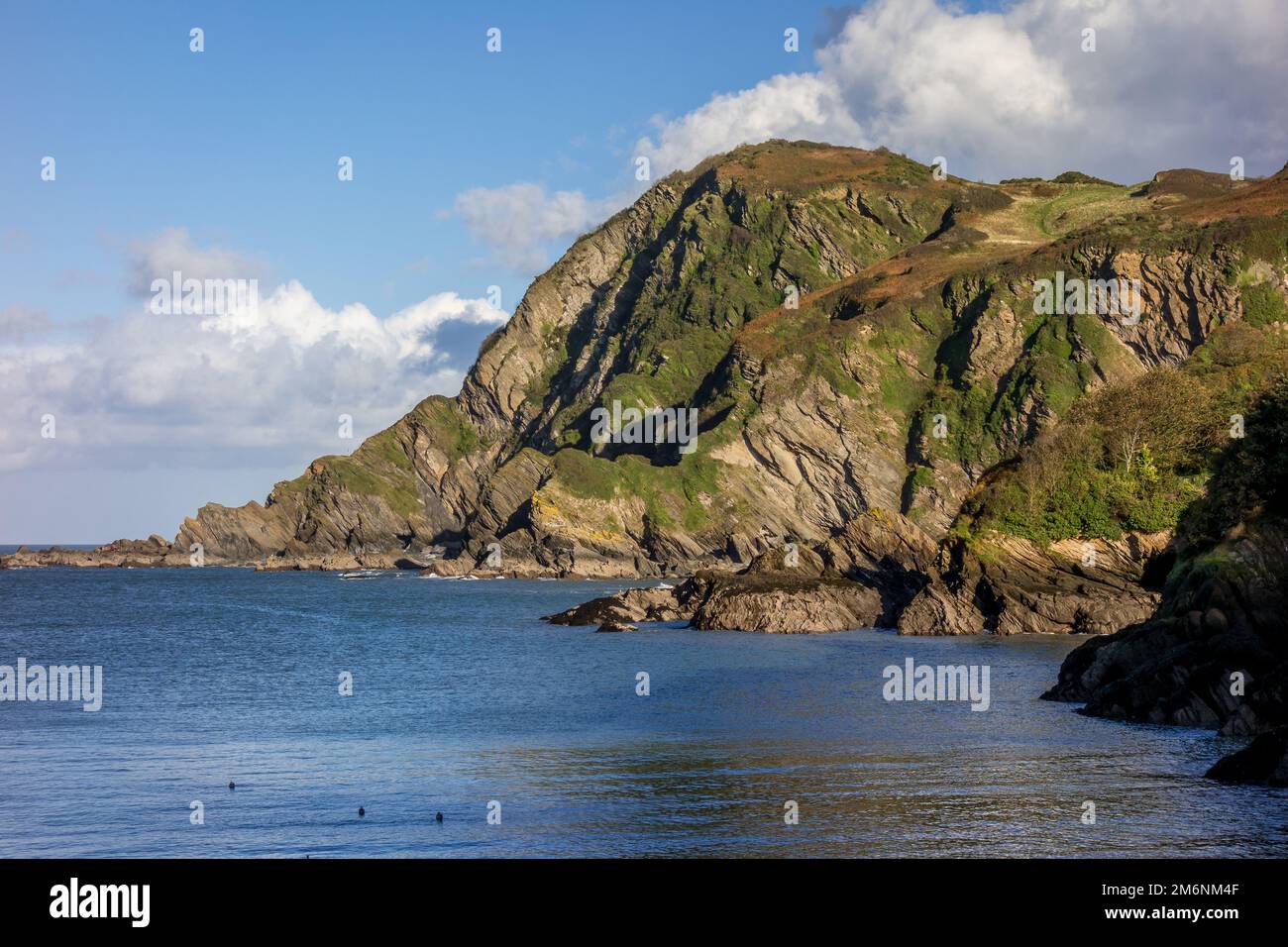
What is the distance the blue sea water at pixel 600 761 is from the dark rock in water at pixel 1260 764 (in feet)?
1.88

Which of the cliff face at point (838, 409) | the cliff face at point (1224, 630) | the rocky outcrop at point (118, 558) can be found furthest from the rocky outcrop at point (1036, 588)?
the rocky outcrop at point (118, 558)

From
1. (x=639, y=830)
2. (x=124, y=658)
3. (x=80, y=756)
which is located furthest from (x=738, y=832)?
(x=124, y=658)

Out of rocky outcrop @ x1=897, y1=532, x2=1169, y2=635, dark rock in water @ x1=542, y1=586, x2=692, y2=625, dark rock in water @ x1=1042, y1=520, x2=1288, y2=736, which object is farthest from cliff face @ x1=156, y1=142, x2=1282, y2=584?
dark rock in water @ x1=1042, y1=520, x2=1288, y2=736

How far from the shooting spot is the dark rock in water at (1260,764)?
25.3 meters

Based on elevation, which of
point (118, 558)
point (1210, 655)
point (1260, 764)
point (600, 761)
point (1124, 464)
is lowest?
point (600, 761)

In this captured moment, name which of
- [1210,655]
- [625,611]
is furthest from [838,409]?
[1210,655]

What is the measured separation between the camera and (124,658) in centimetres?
6081

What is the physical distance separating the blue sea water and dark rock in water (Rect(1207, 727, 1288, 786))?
0.57m

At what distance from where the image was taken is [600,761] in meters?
31.5

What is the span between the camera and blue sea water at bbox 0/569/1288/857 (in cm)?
2223

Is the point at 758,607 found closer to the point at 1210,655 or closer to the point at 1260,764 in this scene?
the point at 1210,655

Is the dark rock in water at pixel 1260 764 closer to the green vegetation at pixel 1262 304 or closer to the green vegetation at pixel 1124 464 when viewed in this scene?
→ the green vegetation at pixel 1124 464

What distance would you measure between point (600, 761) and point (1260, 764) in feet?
48.6

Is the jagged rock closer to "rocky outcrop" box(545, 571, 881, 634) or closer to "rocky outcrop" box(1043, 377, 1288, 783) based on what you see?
"rocky outcrop" box(545, 571, 881, 634)
